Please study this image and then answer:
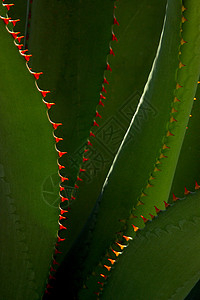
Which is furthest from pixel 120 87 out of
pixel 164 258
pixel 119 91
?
pixel 164 258

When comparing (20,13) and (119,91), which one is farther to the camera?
(20,13)

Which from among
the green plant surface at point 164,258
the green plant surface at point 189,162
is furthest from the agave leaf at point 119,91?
the green plant surface at point 164,258

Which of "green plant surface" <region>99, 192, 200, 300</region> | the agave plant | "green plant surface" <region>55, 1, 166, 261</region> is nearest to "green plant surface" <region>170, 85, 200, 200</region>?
the agave plant

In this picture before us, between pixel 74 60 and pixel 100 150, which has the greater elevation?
pixel 74 60

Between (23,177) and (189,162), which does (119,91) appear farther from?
(23,177)

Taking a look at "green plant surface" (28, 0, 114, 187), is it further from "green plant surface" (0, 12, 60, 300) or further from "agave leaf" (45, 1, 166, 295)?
"green plant surface" (0, 12, 60, 300)

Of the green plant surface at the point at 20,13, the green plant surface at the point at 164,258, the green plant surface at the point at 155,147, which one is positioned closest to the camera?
the green plant surface at the point at 164,258

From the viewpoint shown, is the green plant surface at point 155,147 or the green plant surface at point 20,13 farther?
the green plant surface at point 20,13

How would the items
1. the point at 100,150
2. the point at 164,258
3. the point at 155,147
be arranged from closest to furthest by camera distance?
the point at 164,258 → the point at 155,147 → the point at 100,150

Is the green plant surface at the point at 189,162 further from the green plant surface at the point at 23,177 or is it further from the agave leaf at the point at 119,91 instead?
the green plant surface at the point at 23,177
